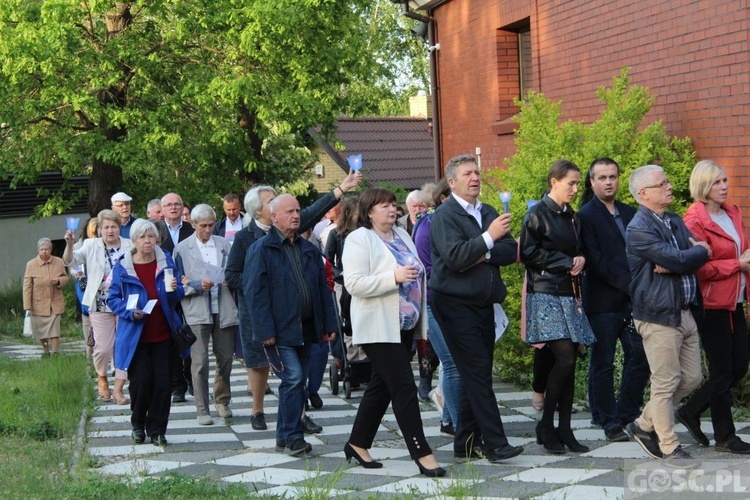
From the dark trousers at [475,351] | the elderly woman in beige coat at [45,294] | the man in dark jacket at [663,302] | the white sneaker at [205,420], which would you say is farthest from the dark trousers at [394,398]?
the elderly woman in beige coat at [45,294]

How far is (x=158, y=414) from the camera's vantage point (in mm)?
9523

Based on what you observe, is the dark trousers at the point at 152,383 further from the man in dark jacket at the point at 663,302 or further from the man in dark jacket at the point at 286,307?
the man in dark jacket at the point at 663,302

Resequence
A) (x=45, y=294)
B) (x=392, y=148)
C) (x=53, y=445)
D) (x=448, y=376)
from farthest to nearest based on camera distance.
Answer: (x=392, y=148) → (x=45, y=294) → (x=53, y=445) → (x=448, y=376)

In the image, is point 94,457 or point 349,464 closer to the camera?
point 349,464

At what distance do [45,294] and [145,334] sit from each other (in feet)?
32.1

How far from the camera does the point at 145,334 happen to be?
9492 mm

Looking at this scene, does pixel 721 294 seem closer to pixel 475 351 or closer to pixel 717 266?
pixel 717 266

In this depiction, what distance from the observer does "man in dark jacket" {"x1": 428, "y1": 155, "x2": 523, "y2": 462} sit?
7820 millimetres

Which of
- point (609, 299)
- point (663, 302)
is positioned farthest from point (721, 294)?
point (609, 299)

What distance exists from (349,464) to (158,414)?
2.03 meters

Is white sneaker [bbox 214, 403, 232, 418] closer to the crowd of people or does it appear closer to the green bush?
the crowd of people

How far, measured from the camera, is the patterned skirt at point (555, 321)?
8.10 meters

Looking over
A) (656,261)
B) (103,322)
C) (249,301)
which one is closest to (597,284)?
(656,261)

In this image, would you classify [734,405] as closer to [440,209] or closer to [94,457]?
[440,209]
